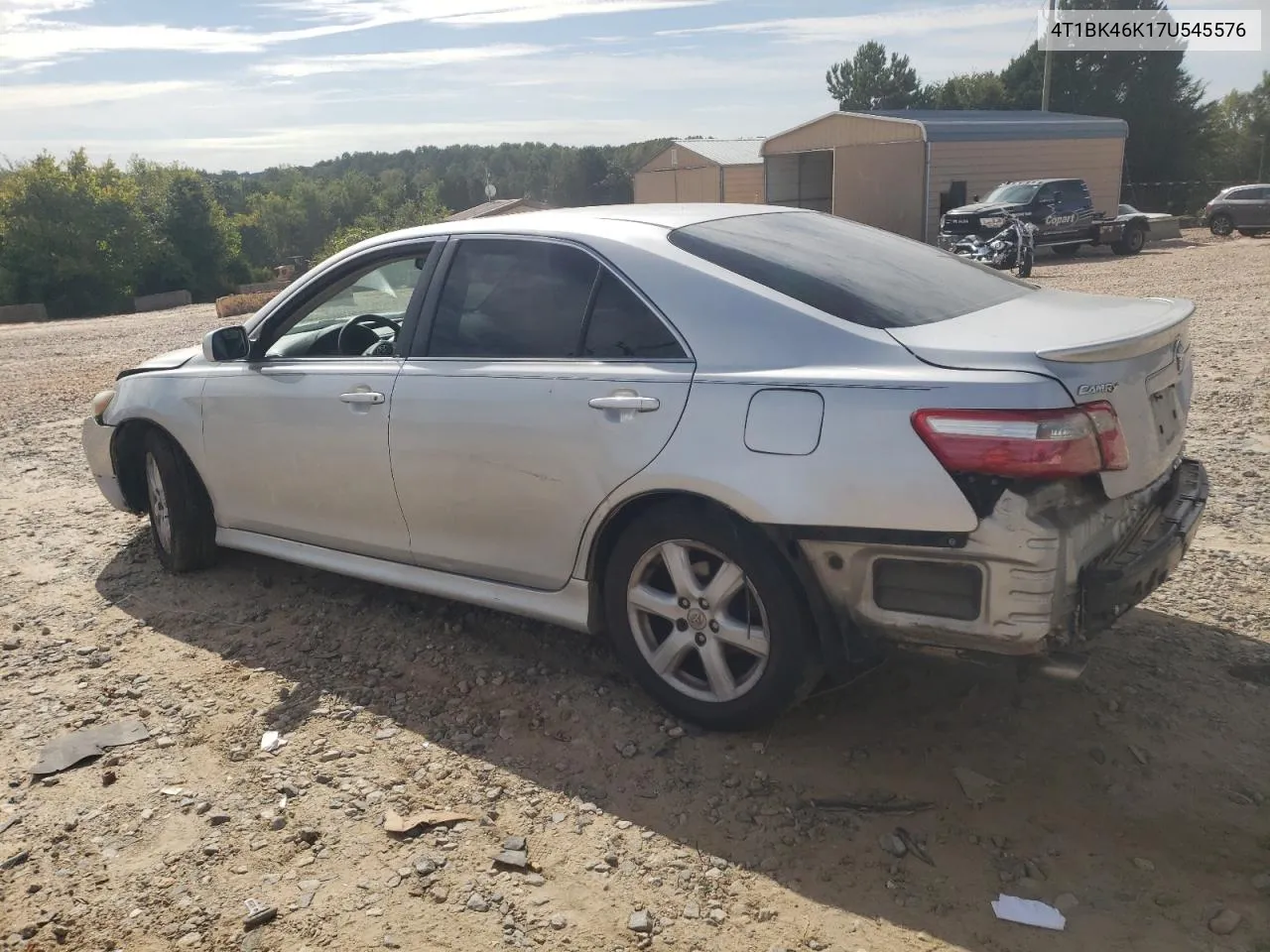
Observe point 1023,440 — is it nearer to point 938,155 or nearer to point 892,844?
point 892,844

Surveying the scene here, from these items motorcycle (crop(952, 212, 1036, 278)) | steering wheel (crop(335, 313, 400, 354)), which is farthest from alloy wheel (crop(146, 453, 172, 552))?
motorcycle (crop(952, 212, 1036, 278))

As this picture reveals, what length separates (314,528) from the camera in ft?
14.6

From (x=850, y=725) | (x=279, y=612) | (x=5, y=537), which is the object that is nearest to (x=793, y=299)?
(x=850, y=725)

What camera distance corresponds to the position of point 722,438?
314 centimetres

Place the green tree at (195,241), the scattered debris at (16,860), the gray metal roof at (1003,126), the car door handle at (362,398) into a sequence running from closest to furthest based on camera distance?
the scattered debris at (16,860)
the car door handle at (362,398)
the gray metal roof at (1003,126)
the green tree at (195,241)

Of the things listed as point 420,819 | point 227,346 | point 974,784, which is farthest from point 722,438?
point 227,346

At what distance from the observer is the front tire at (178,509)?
499cm

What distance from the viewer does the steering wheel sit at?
4.54 meters

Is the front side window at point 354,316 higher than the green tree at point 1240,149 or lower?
lower

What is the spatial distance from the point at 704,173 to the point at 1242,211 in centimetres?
1754

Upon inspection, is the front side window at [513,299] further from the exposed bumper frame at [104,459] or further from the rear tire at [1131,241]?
the rear tire at [1131,241]

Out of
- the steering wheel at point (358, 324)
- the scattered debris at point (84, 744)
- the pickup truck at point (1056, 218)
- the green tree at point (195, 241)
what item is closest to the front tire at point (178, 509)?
the steering wheel at point (358, 324)

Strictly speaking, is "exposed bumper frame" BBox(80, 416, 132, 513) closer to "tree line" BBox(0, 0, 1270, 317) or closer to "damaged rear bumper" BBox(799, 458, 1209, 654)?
"damaged rear bumper" BBox(799, 458, 1209, 654)

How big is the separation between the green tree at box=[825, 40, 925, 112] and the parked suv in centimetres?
4451
